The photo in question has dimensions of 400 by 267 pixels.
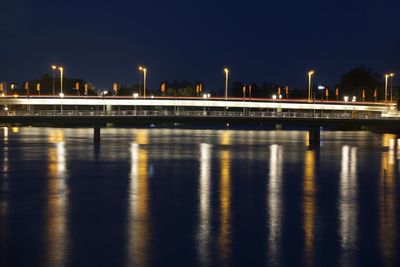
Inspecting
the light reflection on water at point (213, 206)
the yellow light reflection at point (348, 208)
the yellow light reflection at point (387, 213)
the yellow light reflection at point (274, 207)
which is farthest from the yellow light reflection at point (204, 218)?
the yellow light reflection at point (387, 213)

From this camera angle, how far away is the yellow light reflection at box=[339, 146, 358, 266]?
24.7 meters

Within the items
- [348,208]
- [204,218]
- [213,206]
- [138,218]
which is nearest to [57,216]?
[138,218]

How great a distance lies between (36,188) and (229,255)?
73.7ft

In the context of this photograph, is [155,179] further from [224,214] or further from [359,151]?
[359,151]

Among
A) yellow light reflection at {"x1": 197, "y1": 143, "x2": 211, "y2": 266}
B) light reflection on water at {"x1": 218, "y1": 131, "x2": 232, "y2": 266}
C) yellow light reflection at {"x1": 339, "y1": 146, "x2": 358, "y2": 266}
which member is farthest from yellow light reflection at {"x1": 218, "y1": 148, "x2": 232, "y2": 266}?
yellow light reflection at {"x1": 339, "y1": 146, "x2": 358, "y2": 266}

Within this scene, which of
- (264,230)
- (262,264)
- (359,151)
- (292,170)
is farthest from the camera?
(359,151)

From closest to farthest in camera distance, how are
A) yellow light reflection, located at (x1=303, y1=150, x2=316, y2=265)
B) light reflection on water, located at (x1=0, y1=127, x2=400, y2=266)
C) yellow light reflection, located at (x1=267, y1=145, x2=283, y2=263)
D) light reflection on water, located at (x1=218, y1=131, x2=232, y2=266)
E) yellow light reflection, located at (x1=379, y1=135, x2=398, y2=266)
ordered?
light reflection on water, located at (x1=218, y1=131, x2=232, y2=266)
light reflection on water, located at (x1=0, y1=127, x2=400, y2=266)
yellow light reflection, located at (x1=303, y1=150, x2=316, y2=265)
yellow light reflection, located at (x1=379, y1=135, x2=398, y2=266)
yellow light reflection, located at (x1=267, y1=145, x2=283, y2=263)

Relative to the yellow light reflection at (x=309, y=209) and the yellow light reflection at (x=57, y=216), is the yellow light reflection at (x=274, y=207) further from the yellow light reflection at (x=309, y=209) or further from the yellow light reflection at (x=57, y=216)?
the yellow light reflection at (x=57, y=216)

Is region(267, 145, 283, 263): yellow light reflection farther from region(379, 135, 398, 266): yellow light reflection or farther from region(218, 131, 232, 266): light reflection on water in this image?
region(379, 135, 398, 266): yellow light reflection

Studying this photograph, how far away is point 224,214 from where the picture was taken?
31.1 meters

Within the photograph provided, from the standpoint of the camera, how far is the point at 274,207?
33969mm

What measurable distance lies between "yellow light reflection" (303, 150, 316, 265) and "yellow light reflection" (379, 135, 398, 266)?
276 cm

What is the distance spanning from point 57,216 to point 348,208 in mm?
15543

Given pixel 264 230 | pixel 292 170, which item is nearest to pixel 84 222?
pixel 264 230
